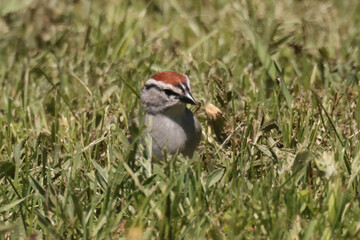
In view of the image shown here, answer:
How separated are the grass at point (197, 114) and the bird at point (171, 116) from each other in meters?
0.11

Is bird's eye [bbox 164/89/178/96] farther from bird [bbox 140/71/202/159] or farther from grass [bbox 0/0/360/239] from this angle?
grass [bbox 0/0/360/239]

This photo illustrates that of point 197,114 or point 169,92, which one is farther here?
point 197,114


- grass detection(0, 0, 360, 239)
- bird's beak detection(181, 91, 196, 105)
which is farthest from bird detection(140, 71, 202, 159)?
grass detection(0, 0, 360, 239)

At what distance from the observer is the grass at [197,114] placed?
335 cm

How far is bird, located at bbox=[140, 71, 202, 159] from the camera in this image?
4465mm

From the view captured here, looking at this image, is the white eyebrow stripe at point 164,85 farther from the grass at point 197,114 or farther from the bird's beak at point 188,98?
the grass at point 197,114

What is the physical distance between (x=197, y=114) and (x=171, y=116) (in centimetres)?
69

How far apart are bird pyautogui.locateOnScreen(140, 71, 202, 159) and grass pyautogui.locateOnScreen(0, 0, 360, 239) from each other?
11 cm

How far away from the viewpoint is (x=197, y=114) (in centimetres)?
530

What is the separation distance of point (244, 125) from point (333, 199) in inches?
55.2

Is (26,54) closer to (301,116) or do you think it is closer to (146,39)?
(146,39)

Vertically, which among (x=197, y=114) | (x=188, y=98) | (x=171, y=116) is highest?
(x=188, y=98)

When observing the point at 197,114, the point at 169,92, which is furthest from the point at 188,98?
the point at 197,114

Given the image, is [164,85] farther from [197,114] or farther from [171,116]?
[197,114]
